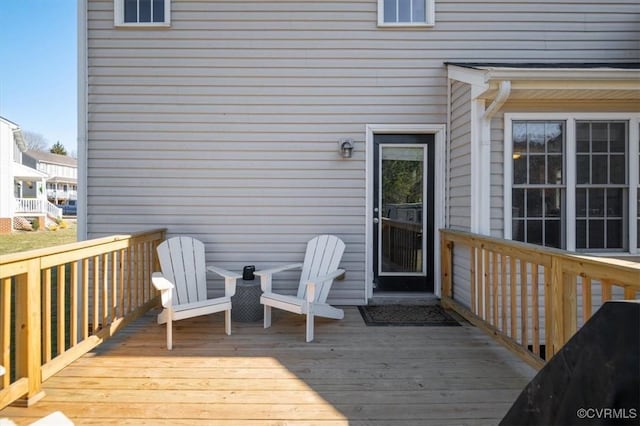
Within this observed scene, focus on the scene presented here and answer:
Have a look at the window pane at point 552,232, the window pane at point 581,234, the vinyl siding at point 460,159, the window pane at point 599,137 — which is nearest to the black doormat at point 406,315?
the vinyl siding at point 460,159

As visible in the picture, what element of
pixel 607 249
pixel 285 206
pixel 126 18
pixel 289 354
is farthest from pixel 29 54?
pixel 607 249

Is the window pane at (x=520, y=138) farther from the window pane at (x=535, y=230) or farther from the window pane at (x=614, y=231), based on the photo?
the window pane at (x=614, y=231)

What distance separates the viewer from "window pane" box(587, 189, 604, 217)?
12.8 feet

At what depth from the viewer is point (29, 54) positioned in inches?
751

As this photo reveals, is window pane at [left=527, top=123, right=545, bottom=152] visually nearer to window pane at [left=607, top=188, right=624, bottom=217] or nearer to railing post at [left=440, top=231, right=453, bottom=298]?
window pane at [left=607, top=188, right=624, bottom=217]

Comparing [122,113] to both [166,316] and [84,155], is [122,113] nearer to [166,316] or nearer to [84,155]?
[84,155]

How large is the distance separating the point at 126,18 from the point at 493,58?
4276 millimetres

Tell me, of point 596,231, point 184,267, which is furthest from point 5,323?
point 596,231

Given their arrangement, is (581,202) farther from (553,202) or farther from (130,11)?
(130,11)

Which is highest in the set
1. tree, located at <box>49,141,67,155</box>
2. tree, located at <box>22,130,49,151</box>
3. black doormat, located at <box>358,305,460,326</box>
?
tree, located at <box>22,130,49,151</box>

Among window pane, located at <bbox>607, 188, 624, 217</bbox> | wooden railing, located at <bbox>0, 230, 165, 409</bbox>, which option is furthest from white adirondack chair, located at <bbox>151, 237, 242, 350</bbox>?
window pane, located at <bbox>607, 188, 624, 217</bbox>

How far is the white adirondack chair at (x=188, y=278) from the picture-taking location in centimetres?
330

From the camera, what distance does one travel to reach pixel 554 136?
12.8 ft

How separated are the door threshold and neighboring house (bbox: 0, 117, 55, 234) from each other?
1888 cm
